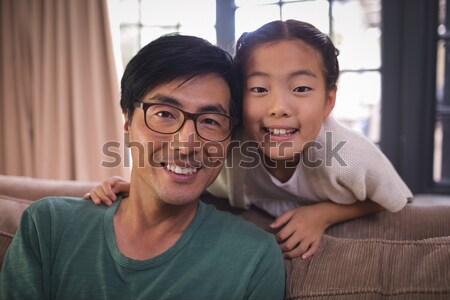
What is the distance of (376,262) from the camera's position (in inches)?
40.1

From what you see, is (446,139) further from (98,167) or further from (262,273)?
(98,167)

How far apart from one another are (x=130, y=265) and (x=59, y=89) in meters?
2.02

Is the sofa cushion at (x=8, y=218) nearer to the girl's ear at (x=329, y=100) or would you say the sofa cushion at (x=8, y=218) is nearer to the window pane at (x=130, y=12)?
the girl's ear at (x=329, y=100)

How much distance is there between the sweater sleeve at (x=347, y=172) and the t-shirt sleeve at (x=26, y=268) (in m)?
0.83

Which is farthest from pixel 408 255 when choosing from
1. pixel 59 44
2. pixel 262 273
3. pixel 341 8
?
pixel 59 44

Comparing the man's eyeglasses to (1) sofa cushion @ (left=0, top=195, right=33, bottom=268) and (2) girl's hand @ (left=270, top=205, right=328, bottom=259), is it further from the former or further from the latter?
(1) sofa cushion @ (left=0, top=195, right=33, bottom=268)

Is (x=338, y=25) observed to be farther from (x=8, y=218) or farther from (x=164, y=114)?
(x=8, y=218)

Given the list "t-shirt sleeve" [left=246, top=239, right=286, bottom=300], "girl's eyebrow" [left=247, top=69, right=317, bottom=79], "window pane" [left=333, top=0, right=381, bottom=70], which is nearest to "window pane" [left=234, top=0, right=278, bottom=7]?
"window pane" [left=333, top=0, right=381, bottom=70]

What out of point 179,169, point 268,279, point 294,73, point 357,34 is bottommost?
point 268,279

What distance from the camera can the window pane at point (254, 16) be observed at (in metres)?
2.61

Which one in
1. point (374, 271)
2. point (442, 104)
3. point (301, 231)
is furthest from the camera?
point (442, 104)

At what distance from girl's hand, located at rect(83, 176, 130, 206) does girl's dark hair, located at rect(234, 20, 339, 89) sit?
1.62ft

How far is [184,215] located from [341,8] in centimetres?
186

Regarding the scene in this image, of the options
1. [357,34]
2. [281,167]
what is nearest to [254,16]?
[357,34]
